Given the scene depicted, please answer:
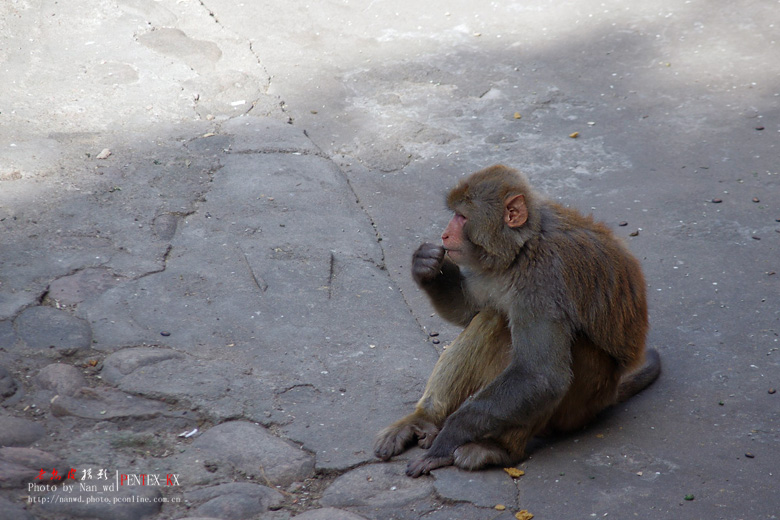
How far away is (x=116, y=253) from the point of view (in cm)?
569

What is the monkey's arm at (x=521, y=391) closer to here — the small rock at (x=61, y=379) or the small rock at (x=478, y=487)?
the small rock at (x=478, y=487)

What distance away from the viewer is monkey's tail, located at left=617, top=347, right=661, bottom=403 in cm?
460

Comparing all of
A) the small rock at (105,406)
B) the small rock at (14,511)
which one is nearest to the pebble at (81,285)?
the small rock at (105,406)

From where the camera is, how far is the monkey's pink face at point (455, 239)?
13.9 ft

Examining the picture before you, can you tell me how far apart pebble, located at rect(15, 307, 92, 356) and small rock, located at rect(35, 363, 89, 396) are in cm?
21

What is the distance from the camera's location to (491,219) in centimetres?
412

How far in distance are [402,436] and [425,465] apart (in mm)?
269

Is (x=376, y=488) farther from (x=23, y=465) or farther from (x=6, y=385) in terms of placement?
(x=6, y=385)

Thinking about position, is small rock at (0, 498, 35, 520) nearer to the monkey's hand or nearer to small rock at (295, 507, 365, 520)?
small rock at (295, 507, 365, 520)

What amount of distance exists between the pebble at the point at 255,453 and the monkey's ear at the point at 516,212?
5.30 feet

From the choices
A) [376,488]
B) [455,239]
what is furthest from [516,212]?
[376,488]

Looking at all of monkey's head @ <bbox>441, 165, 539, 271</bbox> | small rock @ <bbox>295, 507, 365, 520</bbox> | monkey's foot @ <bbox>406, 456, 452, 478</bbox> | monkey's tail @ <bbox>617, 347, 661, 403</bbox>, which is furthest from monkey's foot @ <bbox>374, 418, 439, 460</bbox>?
monkey's tail @ <bbox>617, 347, 661, 403</bbox>

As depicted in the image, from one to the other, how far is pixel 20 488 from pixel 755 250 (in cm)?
501

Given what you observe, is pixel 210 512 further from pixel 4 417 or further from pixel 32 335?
pixel 32 335
